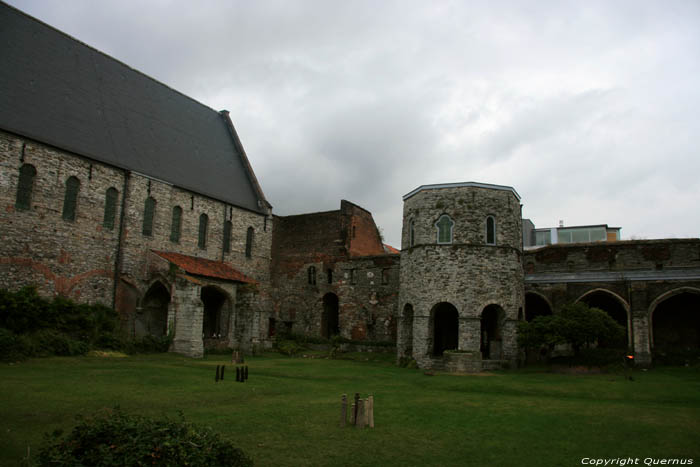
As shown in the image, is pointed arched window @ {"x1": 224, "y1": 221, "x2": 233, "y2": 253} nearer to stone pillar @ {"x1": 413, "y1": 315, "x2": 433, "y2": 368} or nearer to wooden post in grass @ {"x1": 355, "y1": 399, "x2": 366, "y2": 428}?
stone pillar @ {"x1": 413, "y1": 315, "x2": 433, "y2": 368}

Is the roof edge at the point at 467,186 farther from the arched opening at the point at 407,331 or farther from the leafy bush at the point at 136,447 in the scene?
the leafy bush at the point at 136,447

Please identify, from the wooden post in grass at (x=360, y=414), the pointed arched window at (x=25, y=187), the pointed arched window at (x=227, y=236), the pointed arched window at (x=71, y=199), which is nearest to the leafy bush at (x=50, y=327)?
the pointed arched window at (x=25, y=187)

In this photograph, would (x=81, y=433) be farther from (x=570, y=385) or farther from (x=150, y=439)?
(x=570, y=385)

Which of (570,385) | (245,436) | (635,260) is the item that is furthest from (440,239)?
(245,436)

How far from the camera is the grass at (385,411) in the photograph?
8969mm

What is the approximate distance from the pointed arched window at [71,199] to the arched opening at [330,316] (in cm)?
1741

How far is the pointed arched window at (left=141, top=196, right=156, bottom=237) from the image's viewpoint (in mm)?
28297

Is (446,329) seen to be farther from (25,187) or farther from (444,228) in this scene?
(25,187)

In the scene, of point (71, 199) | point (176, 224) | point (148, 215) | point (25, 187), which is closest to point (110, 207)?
point (71, 199)

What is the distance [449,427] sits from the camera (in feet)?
36.1

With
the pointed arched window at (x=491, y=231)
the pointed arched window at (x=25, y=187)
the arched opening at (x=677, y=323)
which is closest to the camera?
the pointed arched window at (x=25, y=187)

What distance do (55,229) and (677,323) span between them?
32.0 meters

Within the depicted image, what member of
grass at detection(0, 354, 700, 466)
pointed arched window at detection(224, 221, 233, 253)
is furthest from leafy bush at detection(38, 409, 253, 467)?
pointed arched window at detection(224, 221, 233, 253)

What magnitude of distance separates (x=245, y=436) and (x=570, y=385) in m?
12.8
